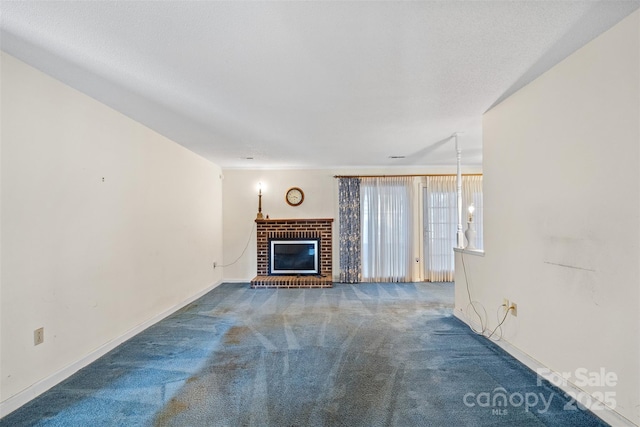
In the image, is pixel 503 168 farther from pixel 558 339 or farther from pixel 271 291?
pixel 271 291

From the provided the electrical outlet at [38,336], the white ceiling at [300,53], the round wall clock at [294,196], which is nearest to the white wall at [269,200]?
the round wall clock at [294,196]

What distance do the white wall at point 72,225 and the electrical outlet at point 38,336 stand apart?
1.4 inches

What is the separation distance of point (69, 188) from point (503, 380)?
3.67m

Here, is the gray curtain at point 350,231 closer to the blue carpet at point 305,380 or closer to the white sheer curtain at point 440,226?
the white sheer curtain at point 440,226

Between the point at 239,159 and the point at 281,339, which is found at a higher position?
the point at 239,159

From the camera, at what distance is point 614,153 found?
1.72 meters

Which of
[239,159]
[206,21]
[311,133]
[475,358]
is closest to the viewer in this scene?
[206,21]

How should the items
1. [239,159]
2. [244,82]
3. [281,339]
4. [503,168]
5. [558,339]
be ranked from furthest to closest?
[239,159]
[281,339]
[503,168]
[244,82]
[558,339]

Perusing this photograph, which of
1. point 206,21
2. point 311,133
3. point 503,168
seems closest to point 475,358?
point 503,168

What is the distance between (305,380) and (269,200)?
417 cm

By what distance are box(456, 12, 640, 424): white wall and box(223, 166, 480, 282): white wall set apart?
348 cm

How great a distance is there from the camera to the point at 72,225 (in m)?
2.41

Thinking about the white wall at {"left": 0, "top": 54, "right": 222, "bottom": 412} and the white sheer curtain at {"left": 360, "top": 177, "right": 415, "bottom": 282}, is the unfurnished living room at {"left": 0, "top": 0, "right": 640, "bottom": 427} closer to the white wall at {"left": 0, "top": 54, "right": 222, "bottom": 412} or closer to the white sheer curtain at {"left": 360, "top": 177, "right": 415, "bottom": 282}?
the white wall at {"left": 0, "top": 54, "right": 222, "bottom": 412}

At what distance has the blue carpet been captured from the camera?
1.84 metres
